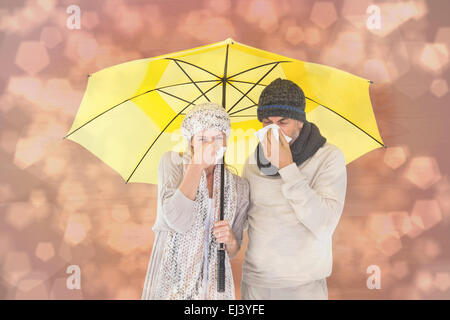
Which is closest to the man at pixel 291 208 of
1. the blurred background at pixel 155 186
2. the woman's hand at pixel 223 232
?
the woman's hand at pixel 223 232

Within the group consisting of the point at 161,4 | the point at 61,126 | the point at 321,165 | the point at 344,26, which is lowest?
the point at 321,165

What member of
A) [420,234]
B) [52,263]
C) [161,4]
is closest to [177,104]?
[161,4]

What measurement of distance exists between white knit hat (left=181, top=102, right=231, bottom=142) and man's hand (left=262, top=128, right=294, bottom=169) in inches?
5.4

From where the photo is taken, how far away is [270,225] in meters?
1.48

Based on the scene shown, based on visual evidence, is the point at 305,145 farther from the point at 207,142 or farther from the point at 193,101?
the point at 193,101

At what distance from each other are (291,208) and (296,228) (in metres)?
0.07

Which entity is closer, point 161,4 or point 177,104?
point 177,104

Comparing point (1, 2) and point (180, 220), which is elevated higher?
point (1, 2)

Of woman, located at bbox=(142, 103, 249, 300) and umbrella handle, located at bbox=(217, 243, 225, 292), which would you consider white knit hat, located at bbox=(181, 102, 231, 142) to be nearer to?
woman, located at bbox=(142, 103, 249, 300)

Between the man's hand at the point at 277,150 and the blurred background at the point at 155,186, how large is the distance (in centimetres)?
109

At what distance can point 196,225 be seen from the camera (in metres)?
1.45

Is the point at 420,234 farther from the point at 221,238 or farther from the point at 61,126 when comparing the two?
the point at 61,126

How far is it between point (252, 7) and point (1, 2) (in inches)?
54.2

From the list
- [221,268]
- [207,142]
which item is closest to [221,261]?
[221,268]
